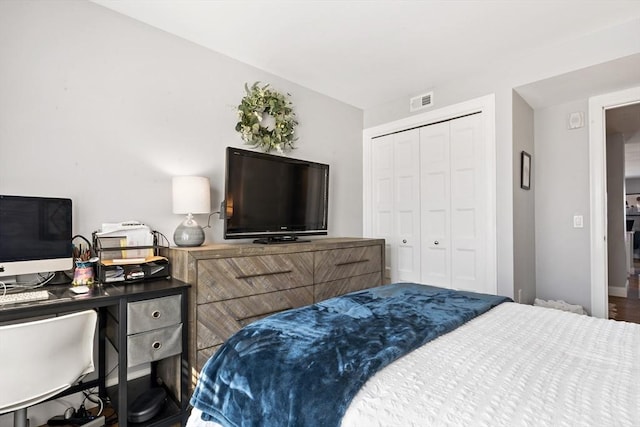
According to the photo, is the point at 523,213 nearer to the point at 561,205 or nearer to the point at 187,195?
the point at 561,205

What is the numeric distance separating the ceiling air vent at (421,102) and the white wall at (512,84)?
62 millimetres

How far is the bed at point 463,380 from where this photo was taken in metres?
0.74

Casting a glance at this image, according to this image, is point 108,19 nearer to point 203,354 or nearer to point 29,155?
point 29,155

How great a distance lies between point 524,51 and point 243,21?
225 centimetres

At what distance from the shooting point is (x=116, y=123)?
2.14m

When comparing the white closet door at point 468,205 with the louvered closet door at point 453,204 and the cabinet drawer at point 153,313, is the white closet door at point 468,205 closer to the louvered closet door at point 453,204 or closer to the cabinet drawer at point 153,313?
the louvered closet door at point 453,204

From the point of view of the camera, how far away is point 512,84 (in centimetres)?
278

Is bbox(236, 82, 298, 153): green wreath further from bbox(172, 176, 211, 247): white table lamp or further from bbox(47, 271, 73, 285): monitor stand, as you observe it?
bbox(47, 271, 73, 285): monitor stand

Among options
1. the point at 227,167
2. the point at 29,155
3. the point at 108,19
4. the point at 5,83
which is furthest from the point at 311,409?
the point at 108,19

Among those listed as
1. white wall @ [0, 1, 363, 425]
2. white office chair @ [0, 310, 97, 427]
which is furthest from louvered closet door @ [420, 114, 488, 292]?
white office chair @ [0, 310, 97, 427]

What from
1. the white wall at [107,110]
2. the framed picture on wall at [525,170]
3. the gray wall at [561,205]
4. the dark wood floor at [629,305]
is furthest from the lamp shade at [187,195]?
the dark wood floor at [629,305]

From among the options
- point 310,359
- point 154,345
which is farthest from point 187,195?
point 310,359

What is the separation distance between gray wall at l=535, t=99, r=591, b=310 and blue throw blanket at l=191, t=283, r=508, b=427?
225 centimetres

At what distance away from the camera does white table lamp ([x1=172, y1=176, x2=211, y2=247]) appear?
219 centimetres
